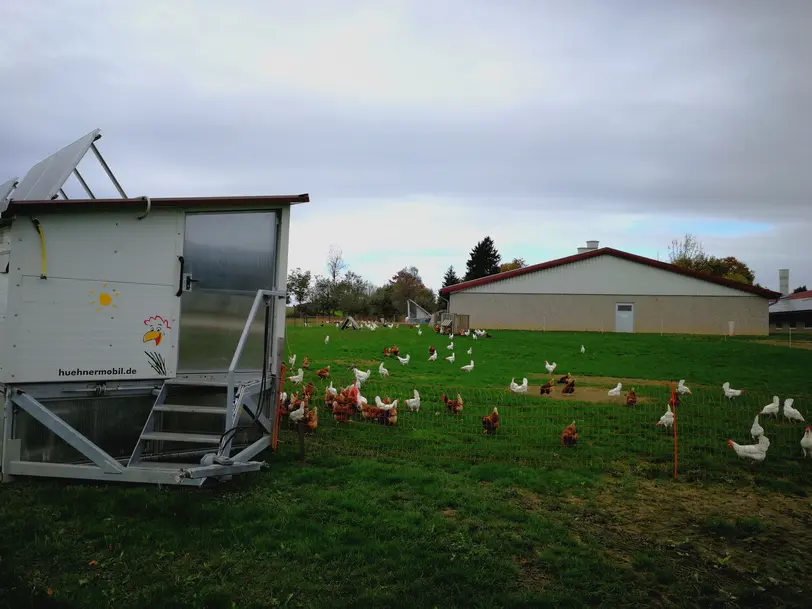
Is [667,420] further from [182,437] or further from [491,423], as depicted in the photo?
[182,437]

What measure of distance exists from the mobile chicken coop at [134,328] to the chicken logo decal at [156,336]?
0.02 metres

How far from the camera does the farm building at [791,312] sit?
2358 inches

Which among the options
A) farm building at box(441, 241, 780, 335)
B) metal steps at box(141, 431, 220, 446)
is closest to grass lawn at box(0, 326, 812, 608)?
metal steps at box(141, 431, 220, 446)

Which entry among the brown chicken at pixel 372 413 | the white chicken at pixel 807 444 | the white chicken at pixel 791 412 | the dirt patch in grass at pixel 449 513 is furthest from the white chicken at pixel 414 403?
the white chicken at pixel 791 412

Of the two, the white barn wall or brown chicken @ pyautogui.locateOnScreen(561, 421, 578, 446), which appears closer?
brown chicken @ pyautogui.locateOnScreen(561, 421, 578, 446)

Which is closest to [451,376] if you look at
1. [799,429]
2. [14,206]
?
[799,429]

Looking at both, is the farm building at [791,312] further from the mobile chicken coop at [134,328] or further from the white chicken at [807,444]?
the mobile chicken coop at [134,328]

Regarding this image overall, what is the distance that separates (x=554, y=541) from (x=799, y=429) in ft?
24.6

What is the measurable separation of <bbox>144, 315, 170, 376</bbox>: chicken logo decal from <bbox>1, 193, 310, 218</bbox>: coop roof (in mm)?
1460

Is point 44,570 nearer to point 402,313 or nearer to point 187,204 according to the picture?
point 187,204

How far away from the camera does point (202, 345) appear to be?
7.51 metres

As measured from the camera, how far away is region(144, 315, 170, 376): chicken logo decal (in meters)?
6.99

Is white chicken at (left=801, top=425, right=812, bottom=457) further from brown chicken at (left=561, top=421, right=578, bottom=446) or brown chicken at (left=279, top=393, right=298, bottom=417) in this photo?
brown chicken at (left=279, top=393, right=298, bottom=417)

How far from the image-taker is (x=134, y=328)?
22.7ft
